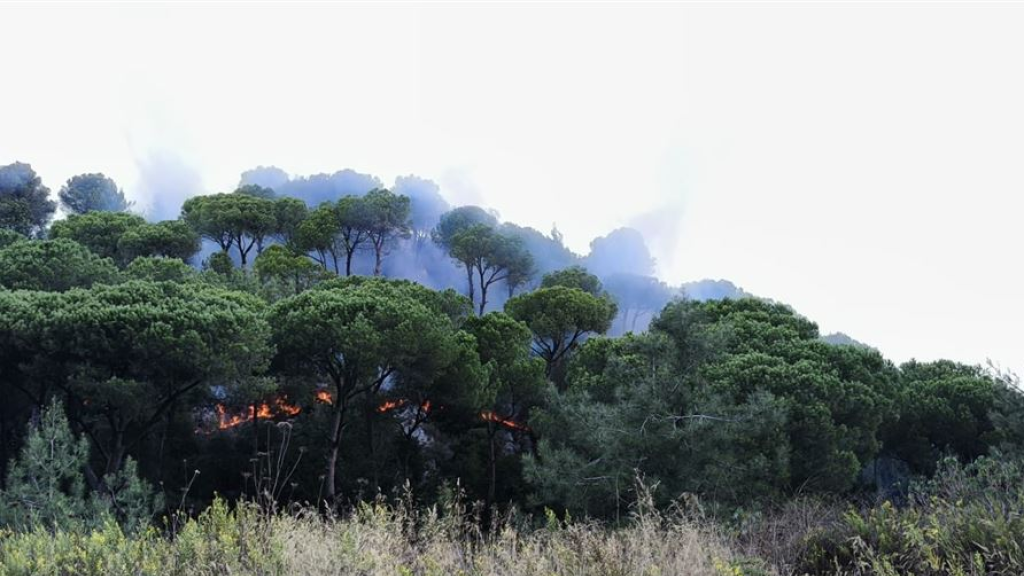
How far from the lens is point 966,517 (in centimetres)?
584

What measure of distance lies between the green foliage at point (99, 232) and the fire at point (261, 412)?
1589cm

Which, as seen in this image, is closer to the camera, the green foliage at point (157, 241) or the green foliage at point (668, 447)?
the green foliage at point (668, 447)

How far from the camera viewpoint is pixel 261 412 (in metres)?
19.4

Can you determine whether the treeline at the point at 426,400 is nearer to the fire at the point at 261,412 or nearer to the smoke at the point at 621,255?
the fire at the point at 261,412

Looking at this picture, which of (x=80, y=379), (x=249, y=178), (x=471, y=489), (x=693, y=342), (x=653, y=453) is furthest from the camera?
(x=249, y=178)

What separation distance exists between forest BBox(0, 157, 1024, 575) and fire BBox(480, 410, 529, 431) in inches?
3.6

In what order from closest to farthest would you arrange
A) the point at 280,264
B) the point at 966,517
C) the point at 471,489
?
the point at 966,517
the point at 471,489
the point at 280,264

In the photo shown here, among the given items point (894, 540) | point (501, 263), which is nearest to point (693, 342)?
point (894, 540)

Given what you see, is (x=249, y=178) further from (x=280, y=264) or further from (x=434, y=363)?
(x=434, y=363)

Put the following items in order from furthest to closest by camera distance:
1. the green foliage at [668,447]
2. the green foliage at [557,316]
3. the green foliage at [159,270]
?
the green foliage at [557,316] → the green foliage at [159,270] → the green foliage at [668,447]

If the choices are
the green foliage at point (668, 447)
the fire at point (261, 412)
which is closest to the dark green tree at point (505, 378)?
the fire at point (261, 412)

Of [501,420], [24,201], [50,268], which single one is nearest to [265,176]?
[24,201]

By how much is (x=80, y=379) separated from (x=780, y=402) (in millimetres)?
13503

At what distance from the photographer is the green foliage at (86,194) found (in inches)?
1984
